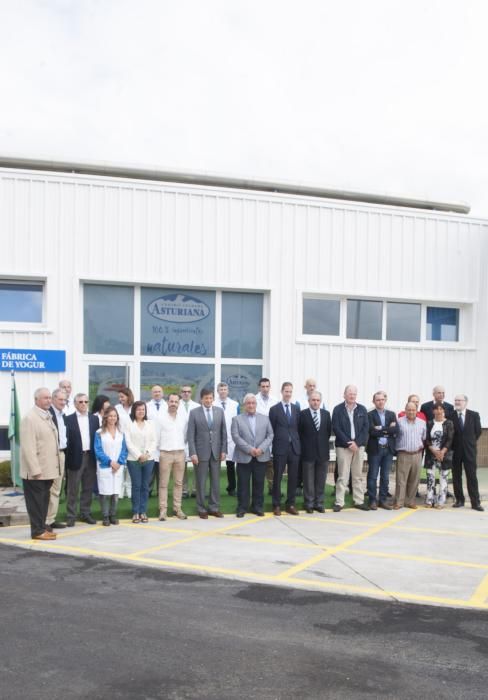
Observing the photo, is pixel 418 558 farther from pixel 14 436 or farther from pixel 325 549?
pixel 14 436

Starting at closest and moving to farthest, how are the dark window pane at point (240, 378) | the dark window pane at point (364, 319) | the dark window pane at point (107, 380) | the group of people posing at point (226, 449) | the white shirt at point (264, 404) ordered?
the group of people posing at point (226, 449) → the white shirt at point (264, 404) → the dark window pane at point (107, 380) → the dark window pane at point (240, 378) → the dark window pane at point (364, 319)

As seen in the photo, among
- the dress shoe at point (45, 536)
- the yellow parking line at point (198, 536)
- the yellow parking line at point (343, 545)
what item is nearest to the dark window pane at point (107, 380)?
the yellow parking line at point (198, 536)

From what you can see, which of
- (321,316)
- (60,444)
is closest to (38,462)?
(60,444)

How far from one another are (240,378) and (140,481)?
538 cm

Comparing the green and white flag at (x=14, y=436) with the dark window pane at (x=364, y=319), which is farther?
the dark window pane at (x=364, y=319)

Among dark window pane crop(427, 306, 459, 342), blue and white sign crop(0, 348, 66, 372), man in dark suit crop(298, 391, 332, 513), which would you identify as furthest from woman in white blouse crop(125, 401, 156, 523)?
dark window pane crop(427, 306, 459, 342)

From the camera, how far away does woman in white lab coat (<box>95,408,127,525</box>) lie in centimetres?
991

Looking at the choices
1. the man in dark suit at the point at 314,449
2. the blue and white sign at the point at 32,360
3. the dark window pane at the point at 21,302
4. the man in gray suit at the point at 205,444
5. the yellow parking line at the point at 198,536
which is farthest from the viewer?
the dark window pane at the point at 21,302

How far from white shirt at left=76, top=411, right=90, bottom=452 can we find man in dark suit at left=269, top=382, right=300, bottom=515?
274 cm

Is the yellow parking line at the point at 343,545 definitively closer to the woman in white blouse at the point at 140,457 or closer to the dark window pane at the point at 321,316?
the woman in white blouse at the point at 140,457

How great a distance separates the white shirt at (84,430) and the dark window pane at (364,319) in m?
7.32

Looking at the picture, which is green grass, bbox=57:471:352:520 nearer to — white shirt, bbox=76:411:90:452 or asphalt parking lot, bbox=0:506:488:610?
asphalt parking lot, bbox=0:506:488:610

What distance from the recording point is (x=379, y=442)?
37.8 ft

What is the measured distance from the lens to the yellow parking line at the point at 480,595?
6410mm
